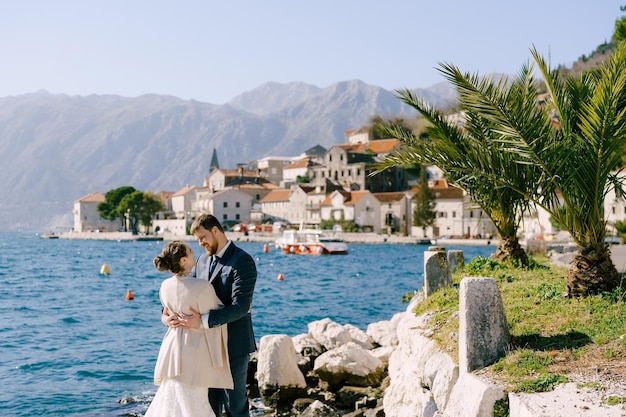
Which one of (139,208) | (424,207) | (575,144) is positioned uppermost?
(139,208)

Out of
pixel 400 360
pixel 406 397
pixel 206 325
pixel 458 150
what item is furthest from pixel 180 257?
pixel 458 150

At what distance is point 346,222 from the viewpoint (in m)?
101

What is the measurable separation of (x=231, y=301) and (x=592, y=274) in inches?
230

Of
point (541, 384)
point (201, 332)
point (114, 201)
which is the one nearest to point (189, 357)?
point (201, 332)

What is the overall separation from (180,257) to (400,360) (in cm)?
705

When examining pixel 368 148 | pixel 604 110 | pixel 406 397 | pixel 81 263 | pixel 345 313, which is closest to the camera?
pixel 604 110

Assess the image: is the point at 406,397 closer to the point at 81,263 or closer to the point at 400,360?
the point at 400,360

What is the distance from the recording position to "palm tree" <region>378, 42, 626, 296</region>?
31.7 ft

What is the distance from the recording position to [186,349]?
20.5 ft

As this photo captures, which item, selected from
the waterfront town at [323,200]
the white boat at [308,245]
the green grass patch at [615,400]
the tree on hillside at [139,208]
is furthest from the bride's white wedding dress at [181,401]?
the tree on hillside at [139,208]

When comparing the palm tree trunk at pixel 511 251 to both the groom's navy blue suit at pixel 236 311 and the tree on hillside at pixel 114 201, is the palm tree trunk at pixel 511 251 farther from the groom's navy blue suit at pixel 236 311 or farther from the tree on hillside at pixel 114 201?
the tree on hillside at pixel 114 201

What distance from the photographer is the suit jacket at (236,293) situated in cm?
623

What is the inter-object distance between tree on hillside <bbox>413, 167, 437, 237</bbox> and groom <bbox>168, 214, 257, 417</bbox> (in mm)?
85878

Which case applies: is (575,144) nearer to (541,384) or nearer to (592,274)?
(592,274)
